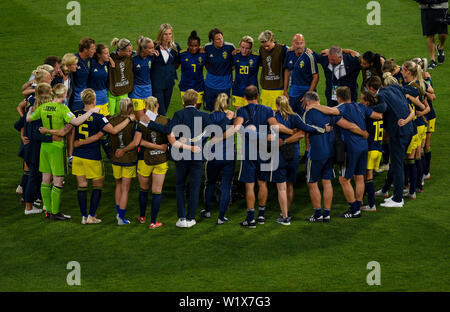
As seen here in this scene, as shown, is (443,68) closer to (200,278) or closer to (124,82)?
(124,82)

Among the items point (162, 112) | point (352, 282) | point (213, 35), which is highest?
point (213, 35)

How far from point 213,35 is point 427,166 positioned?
14.0ft

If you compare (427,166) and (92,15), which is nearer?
(427,166)

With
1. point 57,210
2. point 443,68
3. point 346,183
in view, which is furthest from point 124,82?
point 443,68

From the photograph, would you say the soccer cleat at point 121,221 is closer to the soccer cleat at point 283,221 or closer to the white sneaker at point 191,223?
the white sneaker at point 191,223

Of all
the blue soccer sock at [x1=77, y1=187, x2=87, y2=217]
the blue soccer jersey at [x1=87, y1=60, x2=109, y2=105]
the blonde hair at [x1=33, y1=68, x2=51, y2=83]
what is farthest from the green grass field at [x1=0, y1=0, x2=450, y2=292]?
the blonde hair at [x1=33, y1=68, x2=51, y2=83]

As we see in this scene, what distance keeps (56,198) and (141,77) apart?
3145mm

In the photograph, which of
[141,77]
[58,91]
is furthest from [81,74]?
[58,91]

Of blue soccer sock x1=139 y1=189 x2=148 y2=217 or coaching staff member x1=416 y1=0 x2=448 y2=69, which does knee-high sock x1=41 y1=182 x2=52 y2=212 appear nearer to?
blue soccer sock x1=139 y1=189 x2=148 y2=217

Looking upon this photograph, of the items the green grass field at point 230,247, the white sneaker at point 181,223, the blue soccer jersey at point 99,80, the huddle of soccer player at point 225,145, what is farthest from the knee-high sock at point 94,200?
the blue soccer jersey at point 99,80

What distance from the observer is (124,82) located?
505 inches

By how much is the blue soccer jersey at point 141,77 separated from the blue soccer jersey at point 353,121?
12.7 feet

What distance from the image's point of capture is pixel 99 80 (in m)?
12.6

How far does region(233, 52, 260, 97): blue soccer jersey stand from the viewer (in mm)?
13070
